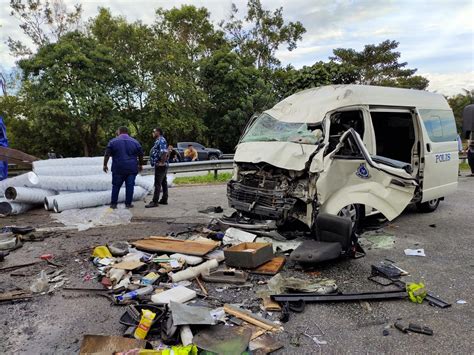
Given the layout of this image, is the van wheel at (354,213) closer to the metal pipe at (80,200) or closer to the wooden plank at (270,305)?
the wooden plank at (270,305)

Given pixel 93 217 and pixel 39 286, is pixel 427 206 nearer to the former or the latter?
pixel 93 217

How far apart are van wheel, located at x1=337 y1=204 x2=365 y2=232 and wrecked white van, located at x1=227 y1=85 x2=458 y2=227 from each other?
15mm

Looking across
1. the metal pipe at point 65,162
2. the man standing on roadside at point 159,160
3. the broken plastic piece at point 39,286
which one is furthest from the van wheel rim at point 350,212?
the metal pipe at point 65,162

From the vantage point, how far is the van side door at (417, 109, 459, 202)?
21.9 feet

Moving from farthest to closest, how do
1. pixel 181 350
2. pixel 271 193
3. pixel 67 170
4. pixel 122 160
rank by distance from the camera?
1. pixel 67 170
2. pixel 122 160
3. pixel 271 193
4. pixel 181 350

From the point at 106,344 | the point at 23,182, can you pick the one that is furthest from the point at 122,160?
the point at 106,344

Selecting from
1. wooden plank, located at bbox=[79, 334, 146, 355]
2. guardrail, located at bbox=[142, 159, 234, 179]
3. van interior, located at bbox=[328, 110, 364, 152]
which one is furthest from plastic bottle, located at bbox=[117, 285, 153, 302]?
guardrail, located at bbox=[142, 159, 234, 179]

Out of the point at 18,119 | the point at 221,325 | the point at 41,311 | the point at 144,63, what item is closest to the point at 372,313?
the point at 221,325

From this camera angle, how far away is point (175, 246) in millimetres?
5164

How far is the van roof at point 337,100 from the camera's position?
5.83 metres

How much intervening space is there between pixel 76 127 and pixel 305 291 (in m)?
23.1

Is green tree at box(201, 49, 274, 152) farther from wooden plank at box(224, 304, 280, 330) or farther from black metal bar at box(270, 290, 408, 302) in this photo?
wooden plank at box(224, 304, 280, 330)

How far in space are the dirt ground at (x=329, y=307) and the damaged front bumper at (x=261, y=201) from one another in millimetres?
847

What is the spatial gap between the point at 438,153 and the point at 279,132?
3212 millimetres
